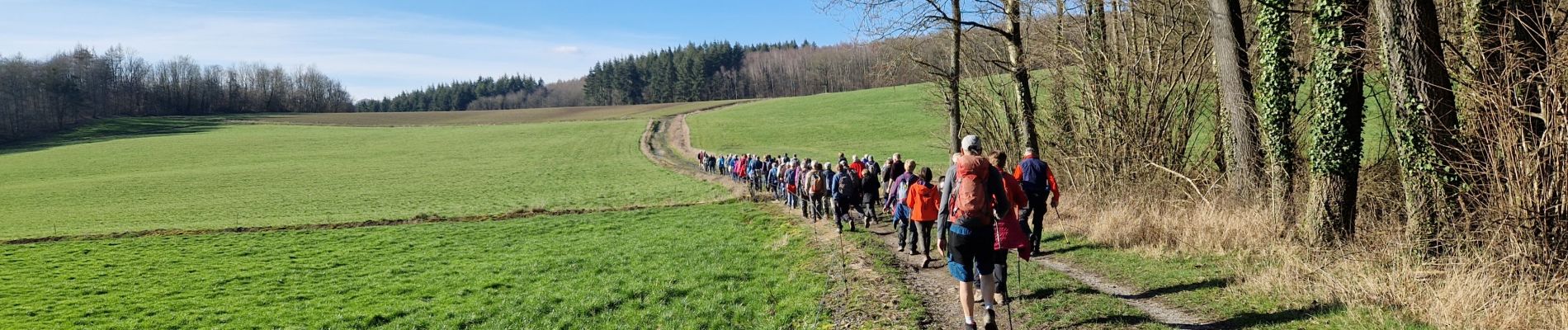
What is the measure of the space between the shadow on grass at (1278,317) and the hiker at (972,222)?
169 cm

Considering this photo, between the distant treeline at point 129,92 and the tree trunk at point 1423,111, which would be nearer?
the tree trunk at point 1423,111

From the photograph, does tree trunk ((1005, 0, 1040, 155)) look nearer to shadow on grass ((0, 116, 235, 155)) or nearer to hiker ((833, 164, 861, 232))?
hiker ((833, 164, 861, 232))

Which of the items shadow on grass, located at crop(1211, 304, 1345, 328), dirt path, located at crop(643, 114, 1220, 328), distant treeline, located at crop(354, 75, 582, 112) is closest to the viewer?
shadow on grass, located at crop(1211, 304, 1345, 328)

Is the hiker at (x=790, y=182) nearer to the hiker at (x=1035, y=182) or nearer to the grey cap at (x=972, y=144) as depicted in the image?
the hiker at (x=1035, y=182)

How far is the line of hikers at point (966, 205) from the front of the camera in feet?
19.0

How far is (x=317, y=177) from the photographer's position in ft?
138

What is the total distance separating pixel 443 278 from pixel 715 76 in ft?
364

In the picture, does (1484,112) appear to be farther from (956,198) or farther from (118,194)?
(118,194)

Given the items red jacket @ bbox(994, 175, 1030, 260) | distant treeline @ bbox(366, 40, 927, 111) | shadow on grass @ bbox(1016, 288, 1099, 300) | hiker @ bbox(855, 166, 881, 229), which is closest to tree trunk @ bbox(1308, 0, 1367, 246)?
shadow on grass @ bbox(1016, 288, 1099, 300)

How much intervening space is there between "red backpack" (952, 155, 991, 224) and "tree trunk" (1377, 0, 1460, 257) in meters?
3.76


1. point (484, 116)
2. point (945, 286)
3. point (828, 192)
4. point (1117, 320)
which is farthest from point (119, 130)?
point (1117, 320)

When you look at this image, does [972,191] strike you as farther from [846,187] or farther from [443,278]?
[443,278]

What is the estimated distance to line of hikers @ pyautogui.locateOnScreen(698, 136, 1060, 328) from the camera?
19.0ft

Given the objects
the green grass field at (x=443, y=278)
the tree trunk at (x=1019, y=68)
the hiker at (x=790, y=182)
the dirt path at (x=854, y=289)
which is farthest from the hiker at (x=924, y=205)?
the hiker at (x=790, y=182)
